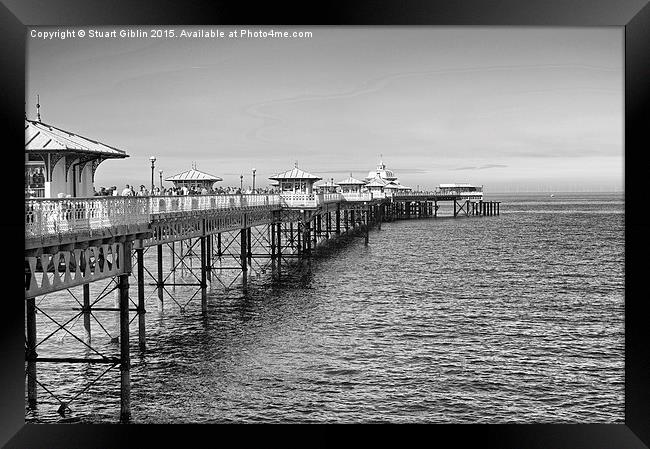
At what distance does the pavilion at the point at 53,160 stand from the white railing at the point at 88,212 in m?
1.07

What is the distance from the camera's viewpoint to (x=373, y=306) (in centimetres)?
3188

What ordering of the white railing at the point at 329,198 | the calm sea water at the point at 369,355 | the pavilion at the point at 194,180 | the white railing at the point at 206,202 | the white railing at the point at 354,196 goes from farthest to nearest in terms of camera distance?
the white railing at the point at 354,196, the white railing at the point at 329,198, the pavilion at the point at 194,180, the white railing at the point at 206,202, the calm sea water at the point at 369,355

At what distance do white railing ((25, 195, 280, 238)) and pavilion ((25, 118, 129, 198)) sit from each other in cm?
107

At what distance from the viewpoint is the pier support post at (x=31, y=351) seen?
14969mm

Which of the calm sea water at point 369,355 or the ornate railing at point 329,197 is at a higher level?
the ornate railing at point 329,197

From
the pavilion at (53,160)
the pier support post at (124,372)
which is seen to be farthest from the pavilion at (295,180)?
the pier support post at (124,372)

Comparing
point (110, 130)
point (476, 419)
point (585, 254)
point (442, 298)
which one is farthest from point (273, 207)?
point (110, 130)

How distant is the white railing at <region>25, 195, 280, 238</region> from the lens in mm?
12867

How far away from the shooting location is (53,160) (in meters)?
16.6

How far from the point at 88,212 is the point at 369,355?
10790 mm
